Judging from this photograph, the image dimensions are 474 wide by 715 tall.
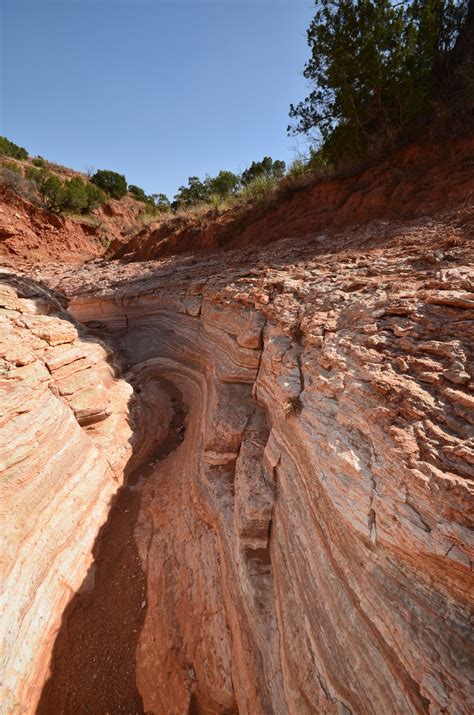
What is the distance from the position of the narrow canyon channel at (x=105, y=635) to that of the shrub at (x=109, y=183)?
30313 millimetres

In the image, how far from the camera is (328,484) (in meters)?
→ 2.46

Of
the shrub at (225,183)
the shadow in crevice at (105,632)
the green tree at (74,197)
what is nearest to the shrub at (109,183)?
the green tree at (74,197)

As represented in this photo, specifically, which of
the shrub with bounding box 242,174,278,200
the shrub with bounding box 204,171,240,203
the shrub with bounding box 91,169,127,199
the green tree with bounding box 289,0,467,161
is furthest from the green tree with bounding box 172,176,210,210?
the shrub with bounding box 91,169,127,199

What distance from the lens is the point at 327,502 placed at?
2.57 m

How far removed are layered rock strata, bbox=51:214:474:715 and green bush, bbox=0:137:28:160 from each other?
28.8m

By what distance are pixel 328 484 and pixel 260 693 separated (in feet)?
6.35

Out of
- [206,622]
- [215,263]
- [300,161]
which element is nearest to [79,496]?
[206,622]

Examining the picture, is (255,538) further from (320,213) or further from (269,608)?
(320,213)

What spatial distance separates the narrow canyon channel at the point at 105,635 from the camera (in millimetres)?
3076

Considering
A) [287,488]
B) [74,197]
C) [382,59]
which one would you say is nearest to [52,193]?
[74,197]

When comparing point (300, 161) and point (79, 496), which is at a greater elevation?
point (300, 161)

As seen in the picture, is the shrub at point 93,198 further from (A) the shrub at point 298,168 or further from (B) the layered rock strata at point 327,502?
(B) the layered rock strata at point 327,502

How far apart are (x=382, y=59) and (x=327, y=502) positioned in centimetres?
931

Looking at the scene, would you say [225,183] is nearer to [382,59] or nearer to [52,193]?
[382,59]
